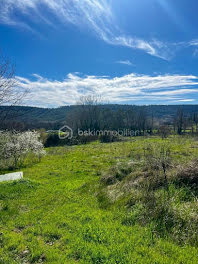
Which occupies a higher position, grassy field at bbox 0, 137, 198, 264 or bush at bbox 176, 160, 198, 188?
bush at bbox 176, 160, 198, 188

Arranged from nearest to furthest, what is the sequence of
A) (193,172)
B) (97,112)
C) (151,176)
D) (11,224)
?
(11,224) < (193,172) < (151,176) < (97,112)

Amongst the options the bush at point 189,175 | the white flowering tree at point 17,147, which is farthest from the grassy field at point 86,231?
the white flowering tree at point 17,147

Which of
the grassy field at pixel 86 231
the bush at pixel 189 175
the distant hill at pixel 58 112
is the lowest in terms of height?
the grassy field at pixel 86 231

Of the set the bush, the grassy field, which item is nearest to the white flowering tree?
the grassy field

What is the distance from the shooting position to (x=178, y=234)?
349 cm

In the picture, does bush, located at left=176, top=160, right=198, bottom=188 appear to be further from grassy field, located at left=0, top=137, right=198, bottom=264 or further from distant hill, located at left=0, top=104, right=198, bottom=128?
distant hill, located at left=0, top=104, right=198, bottom=128

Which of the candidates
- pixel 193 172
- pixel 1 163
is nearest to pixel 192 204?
pixel 193 172

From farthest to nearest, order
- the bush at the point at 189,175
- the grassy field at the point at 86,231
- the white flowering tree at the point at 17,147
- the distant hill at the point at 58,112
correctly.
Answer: the white flowering tree at the point at 17,147 < the distant hill at the point at 58,112 < the bush at the point at 189,175 < the grassy field at the point at 86,231

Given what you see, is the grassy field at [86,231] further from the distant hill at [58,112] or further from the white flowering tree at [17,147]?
the white flowering tree at [17,147]

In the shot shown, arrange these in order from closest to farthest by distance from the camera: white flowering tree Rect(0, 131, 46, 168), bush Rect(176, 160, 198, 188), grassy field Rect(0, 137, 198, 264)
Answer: grassy field Rect(0, 137, 198, 264) < bush Rect(176, 160, 198, 188) < white flowering tree Rect(0, 131, 46, 168)

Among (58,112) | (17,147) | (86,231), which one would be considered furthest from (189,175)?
(58,112)

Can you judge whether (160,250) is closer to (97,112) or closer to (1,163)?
(1,163)

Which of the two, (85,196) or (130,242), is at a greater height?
(130,242)

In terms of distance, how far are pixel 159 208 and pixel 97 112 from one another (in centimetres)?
4882
